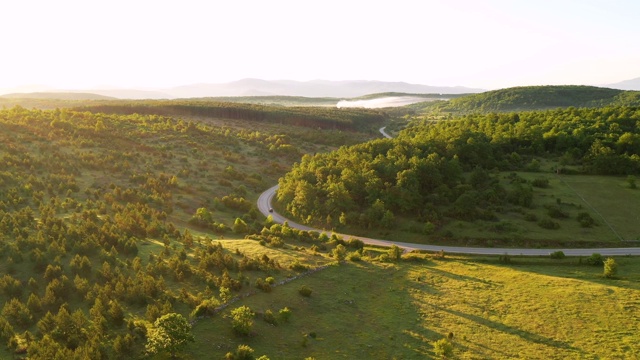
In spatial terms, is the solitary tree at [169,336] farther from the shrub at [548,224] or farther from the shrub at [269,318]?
the shrub at [548,224]

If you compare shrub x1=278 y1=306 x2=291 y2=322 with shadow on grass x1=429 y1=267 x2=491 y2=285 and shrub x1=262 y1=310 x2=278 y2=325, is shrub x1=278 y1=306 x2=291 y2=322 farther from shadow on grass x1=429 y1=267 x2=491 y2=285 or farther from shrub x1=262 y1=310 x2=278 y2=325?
shadow on grass x1=429 y1=267 x2=491 y2=285

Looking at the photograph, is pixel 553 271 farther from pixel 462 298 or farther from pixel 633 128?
pixel 633 128

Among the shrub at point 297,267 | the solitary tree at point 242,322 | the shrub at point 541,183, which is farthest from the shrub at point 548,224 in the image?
the solitary tree at point 242,322

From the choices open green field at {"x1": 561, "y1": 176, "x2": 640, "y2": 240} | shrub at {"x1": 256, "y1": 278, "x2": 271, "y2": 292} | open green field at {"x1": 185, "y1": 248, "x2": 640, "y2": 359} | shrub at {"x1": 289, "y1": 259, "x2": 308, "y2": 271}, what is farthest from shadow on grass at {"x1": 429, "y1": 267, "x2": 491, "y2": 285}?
open green field at {"x1": 561, "y1": 176, "x2": 640, "y2": 240}

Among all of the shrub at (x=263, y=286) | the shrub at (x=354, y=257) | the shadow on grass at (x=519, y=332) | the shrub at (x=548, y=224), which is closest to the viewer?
the shadow on grass at (x=519, y=332)

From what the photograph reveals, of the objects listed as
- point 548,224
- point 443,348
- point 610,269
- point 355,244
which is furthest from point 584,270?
point 355,244

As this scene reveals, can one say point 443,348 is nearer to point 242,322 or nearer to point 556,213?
point 242,322
